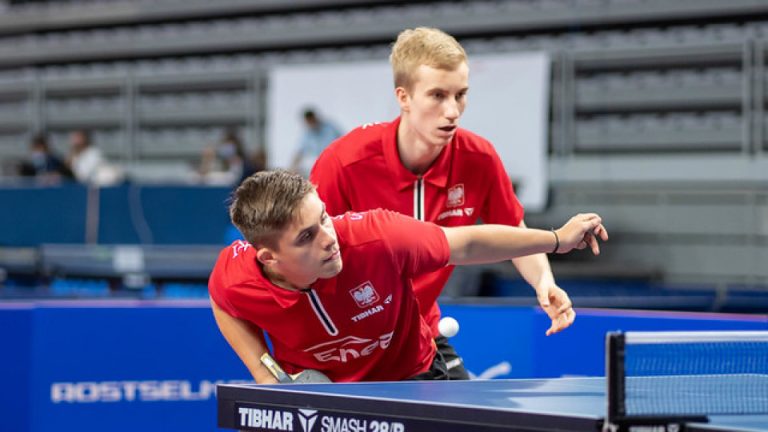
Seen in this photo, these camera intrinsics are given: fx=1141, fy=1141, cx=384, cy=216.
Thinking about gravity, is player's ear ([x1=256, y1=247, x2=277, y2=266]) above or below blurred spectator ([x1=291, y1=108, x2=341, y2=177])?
below

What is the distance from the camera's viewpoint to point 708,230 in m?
9.20

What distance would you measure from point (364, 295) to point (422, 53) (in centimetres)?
89

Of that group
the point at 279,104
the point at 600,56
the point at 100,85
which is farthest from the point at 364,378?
the point at 100,85

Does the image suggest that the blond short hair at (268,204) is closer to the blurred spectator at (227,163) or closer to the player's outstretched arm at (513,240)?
the player's outstretched arm at (513,240)

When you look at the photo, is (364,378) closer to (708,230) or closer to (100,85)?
(708,230)

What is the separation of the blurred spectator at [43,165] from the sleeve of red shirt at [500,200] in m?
9.41

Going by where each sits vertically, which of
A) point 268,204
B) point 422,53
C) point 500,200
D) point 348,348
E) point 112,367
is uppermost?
point 422,53

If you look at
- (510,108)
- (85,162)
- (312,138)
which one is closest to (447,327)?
(510,108)

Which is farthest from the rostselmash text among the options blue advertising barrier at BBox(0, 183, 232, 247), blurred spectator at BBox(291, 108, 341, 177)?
blurred spectator at BBox(291, 108, 341, 177)

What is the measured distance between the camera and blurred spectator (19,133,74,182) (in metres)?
12.9

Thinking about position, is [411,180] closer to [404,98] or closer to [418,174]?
[418,174]

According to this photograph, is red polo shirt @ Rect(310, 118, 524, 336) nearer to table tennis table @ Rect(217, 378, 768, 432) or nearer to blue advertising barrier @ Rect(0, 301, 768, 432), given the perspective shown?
table tennis table @ Rect(217, 378, 768, 432)

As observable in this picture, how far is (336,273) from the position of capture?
3139mm

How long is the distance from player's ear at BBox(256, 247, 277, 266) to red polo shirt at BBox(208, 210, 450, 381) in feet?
0.38
